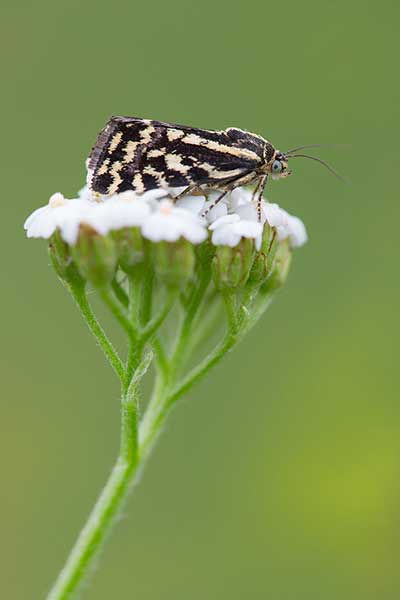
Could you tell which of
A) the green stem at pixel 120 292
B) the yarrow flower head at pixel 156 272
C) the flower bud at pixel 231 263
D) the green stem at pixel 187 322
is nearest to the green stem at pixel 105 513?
the yarrow flower head at pixel 156 272

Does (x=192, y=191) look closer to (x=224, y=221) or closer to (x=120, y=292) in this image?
(x=224, y=221)

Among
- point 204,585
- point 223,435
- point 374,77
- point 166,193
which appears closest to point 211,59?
point 374,77

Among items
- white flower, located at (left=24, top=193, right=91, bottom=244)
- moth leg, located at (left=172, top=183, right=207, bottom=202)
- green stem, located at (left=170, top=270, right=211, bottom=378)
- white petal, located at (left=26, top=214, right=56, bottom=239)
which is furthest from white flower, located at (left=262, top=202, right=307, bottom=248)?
white petal, located at (left=26, top=214, right=56, bottom=239)

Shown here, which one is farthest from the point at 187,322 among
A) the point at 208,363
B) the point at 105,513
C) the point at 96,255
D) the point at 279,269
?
the point at 105,513

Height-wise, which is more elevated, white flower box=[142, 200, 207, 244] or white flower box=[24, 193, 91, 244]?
white flower box=[24, 193, 91, 244]

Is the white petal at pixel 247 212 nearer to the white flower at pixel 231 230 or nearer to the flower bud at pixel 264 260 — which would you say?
the flower bud at pixel 264 260

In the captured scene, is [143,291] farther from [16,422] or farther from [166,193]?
[16,422]

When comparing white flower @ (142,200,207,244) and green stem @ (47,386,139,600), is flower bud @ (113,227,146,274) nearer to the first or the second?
white flower @ (142,200,207,244)
